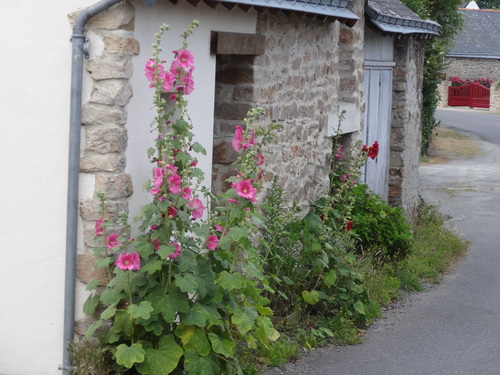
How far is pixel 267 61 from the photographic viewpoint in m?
7.15

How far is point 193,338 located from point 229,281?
0.39m

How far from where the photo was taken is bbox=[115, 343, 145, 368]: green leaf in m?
4.83

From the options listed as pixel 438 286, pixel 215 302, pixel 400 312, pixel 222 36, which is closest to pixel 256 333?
pixel 215 302

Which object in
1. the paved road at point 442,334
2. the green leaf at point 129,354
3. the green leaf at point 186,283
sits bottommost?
the paved road at point 442,334

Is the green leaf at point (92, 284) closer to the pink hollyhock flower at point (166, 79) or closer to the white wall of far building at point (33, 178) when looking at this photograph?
the white wall of far building at point (33, 178)

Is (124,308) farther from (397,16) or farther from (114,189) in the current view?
(397,16)

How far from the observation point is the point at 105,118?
505 cm

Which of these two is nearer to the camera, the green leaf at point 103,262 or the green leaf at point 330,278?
the green leaf at point 103,262

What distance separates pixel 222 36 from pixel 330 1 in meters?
1.57

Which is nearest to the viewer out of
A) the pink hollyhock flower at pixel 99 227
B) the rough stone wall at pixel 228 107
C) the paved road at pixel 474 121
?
the pink hollyhock flower at pixel 99 227

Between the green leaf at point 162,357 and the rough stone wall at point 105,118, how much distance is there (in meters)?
0.56

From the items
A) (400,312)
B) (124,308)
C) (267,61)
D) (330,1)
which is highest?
(330,1)

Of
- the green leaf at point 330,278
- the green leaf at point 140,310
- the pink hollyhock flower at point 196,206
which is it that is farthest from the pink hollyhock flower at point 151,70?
the green leaf at point 330,278

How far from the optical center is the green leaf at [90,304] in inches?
198
